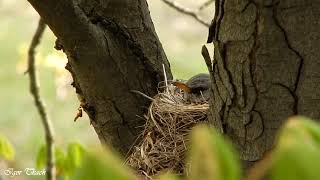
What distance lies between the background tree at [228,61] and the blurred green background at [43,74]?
359 centimetres

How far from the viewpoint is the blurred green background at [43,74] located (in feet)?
19.3

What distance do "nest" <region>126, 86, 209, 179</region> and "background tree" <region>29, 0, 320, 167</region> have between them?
2.3 inches

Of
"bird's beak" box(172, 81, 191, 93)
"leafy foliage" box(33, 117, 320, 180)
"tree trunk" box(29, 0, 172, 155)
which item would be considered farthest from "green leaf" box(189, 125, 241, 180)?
"bird's beak" box(172, 81, 191, 93)

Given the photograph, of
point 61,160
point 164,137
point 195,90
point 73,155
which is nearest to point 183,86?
point 195,90

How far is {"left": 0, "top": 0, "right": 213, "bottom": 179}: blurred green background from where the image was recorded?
19.3 feet

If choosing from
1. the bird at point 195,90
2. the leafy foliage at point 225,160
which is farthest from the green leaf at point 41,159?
the leafy foliage at point 225,160

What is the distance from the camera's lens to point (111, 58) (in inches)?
59.0

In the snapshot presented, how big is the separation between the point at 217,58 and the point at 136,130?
47 centimetres

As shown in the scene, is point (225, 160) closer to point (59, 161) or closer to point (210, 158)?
point (210, 158)

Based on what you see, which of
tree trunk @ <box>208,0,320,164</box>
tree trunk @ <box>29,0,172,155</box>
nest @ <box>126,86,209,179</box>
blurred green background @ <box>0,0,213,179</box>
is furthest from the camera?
blurred green background @ <box>0,0,213,179</box>

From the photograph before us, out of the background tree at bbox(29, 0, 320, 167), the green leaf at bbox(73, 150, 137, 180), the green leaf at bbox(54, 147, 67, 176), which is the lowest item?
the green leaf at bbox(73, 150, 137, 180)

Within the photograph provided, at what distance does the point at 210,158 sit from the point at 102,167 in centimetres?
8

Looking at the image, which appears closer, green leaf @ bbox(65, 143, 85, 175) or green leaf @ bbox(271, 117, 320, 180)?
green leaf @ bbox(271, 117, 320, 180)

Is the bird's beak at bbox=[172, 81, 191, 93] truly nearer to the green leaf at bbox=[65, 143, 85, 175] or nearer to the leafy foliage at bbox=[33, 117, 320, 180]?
the green leaf at bbox=[65, 143, 85, 175]
